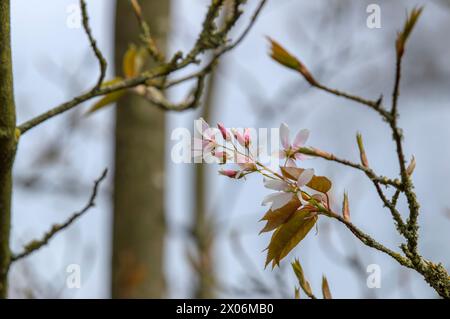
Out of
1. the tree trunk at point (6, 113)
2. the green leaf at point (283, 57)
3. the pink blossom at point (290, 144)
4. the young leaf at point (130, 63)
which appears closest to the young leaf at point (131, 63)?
the young leaf at point (130, 63)

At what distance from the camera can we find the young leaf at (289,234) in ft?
3.06

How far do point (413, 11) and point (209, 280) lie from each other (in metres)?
1.92

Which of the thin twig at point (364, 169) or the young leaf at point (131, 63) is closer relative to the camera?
the thin twig at point (364, 169)

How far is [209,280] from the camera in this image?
2.63 m

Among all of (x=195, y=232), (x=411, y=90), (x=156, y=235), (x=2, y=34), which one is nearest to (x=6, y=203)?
(x=2, y=34)

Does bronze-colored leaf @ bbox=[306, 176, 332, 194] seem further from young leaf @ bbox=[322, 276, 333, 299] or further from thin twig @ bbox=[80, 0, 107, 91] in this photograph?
thin twig @ bbox=[80, 0, 107, 91]

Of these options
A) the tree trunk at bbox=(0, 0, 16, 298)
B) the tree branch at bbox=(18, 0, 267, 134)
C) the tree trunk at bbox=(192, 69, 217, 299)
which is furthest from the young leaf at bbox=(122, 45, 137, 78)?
the tree trunk at bbox=(192, 69, 217, 299)

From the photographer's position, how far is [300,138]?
3.04 ft

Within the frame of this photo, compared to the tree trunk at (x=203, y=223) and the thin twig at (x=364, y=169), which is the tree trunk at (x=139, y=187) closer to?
the tree trunk at (x=203, y=223)

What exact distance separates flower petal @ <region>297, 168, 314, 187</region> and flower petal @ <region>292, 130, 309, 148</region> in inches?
1.7

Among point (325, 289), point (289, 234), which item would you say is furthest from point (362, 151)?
point (325, 289)

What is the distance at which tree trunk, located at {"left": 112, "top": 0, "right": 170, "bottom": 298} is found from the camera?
290 centimetres

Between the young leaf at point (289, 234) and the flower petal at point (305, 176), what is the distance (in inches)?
2.0

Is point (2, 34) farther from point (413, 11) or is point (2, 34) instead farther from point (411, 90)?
point (411, 90)
